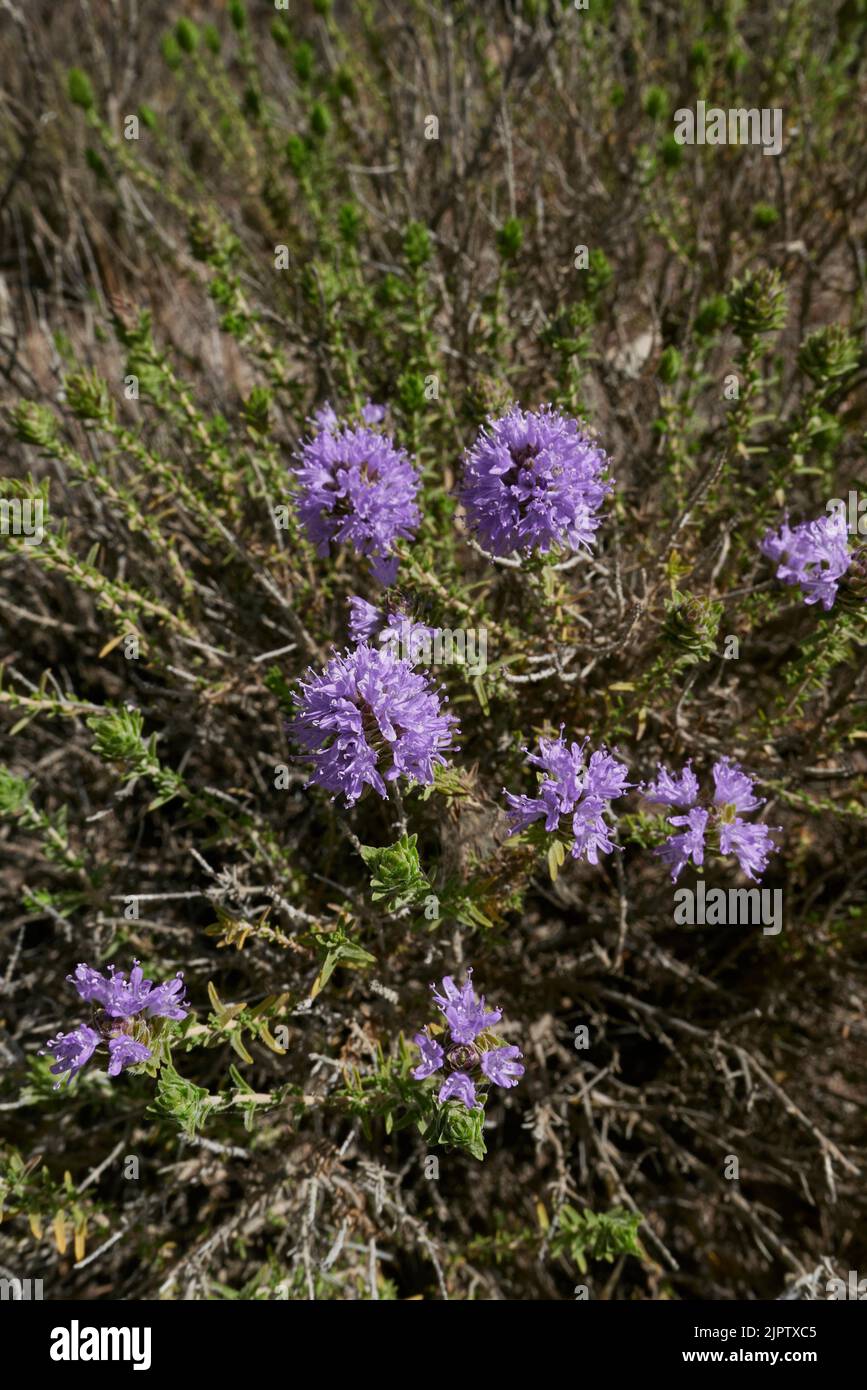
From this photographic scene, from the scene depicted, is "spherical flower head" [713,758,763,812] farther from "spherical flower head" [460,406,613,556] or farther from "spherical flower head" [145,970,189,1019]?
"spherical flower head" [145,970,189,1019]

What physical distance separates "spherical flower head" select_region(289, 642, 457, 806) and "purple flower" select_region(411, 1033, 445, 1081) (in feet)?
1.99

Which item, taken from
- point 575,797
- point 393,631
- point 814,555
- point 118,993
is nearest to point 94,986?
point 118,993

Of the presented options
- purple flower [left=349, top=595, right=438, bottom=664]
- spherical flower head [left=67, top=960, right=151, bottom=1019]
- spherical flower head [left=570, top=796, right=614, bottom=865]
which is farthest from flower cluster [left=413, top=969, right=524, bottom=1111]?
purple flower [left=349, top=595, right=438, bottom=664]

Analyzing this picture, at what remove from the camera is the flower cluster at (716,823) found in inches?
92.4

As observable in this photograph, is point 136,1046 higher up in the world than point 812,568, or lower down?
lower down

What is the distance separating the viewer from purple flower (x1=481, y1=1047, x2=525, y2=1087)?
7.07 feet

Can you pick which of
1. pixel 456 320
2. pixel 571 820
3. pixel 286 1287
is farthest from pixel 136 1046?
pixel 456 320

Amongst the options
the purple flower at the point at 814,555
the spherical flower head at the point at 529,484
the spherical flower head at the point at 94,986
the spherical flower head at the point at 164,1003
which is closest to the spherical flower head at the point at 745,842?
the purple flower at the point at 814,555

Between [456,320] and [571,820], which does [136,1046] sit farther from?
[456,320]

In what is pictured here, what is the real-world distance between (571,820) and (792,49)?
4157 mm

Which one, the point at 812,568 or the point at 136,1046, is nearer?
the point at 136,1046

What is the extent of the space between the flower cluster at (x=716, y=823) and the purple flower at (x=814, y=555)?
20.3 inches

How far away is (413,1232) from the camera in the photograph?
283 centimetres
